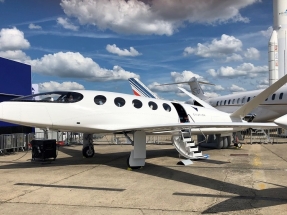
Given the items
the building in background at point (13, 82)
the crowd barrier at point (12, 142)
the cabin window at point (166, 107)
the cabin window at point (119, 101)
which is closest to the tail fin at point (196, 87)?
the building in background at point (13, 82)

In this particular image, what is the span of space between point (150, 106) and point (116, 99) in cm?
167

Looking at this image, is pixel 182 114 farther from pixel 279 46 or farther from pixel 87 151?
pixel 279 46

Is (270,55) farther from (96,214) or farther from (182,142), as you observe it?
(96,214)

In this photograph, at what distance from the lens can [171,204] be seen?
6.29 metres

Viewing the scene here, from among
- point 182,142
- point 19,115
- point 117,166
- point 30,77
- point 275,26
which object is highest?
point 275,26

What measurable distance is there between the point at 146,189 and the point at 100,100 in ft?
16.2

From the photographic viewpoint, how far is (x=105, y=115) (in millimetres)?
11461

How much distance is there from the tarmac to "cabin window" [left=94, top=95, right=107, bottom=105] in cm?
253

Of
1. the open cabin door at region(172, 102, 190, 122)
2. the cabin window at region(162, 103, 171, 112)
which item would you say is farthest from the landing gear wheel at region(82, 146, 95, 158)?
the open cabin door at region(172, 102, 190, 122)

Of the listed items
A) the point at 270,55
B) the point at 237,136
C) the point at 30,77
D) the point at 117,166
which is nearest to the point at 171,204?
the point at 117,166

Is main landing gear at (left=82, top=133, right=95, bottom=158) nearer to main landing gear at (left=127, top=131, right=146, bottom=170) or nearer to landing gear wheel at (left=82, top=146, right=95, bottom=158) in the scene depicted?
landing gear wheel at (left=82, top=146, right=95, bottom=158)

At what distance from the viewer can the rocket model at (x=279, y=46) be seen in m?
41.4

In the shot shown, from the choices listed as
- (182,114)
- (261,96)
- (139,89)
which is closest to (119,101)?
(182,114)

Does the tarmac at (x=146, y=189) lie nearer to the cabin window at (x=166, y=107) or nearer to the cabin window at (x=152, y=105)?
the cabin window at (x=152, y=105)
